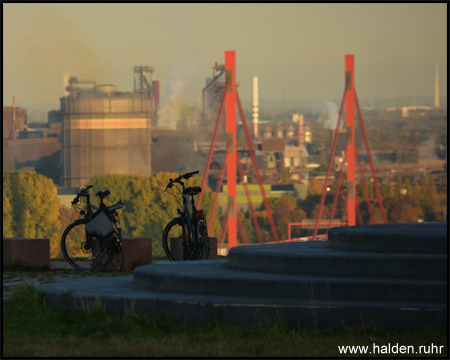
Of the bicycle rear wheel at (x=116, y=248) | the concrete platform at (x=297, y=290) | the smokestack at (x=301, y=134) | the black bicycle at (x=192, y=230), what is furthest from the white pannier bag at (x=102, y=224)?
the smokestack at (x=301, y=134)

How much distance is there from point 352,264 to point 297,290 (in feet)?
1.74

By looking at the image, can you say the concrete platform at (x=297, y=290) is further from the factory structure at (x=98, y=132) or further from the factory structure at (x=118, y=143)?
the factory structure at (x=98, y=132)

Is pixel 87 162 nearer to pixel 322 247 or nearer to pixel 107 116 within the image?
pixel 107 116

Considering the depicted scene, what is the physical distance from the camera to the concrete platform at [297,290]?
6.04 metres

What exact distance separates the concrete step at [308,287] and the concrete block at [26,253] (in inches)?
130

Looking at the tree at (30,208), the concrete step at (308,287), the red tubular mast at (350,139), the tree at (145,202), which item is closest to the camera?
the concrete step at (308,287)

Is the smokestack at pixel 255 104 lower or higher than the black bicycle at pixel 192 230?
higher

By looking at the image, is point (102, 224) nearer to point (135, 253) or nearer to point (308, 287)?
point (135, 253)

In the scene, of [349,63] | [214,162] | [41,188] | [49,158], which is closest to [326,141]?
[214,162]

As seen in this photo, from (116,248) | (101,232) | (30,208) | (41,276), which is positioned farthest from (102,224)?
(30,208)

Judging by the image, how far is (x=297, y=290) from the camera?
20.8ft

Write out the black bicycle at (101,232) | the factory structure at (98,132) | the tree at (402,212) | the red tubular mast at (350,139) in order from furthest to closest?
the factory structure at (98,132) → the tree at (402,212) → the red tubular mast at (350,139) → the black bicycle at (101,232)

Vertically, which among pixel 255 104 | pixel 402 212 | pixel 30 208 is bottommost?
pixel 402 212

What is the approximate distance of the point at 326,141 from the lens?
13262 cm
